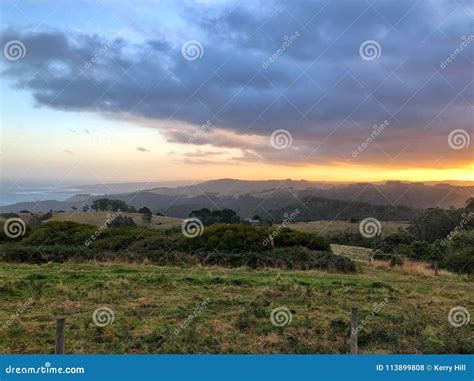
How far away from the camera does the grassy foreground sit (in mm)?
10422

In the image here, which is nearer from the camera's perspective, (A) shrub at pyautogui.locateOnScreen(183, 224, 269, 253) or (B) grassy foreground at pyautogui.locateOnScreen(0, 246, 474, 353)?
(B) grassy foreground at pyautogui.locateOnScreen(0, 246, 474, 353)

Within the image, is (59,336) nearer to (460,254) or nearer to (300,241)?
(300,241)

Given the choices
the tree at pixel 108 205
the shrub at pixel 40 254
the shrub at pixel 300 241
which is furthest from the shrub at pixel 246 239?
the tree at pixel 108 205

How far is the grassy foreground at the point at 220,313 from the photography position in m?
10.4

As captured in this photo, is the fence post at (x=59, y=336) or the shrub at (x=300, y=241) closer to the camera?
the fence post at (x=59, y=336)

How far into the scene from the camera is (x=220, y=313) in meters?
13.4

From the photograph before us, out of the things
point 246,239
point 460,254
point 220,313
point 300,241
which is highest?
point 246,239

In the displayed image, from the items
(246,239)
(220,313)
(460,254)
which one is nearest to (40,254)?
(246,239)

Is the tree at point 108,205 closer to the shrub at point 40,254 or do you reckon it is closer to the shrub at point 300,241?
the shrub at point 40,254

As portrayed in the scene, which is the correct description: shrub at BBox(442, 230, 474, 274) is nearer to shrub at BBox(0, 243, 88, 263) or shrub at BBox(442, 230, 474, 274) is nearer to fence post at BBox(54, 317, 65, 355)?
shrub at BBox(0, 243, 88, 263)

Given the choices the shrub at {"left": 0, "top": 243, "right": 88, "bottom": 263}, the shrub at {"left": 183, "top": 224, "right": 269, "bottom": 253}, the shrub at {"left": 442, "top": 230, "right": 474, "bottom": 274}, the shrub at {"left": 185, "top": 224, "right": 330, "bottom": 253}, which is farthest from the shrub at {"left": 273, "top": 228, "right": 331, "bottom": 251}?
the shrub at {"left": 0, "top": 243, "right": 88, "bottom": 263}

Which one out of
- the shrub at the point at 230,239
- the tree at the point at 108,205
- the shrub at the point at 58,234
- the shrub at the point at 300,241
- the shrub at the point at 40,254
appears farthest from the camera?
the tree at the point at 108,205

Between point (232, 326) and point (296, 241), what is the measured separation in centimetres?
2012

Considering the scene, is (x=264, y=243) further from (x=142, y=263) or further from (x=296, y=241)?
(x=142, y=263)
